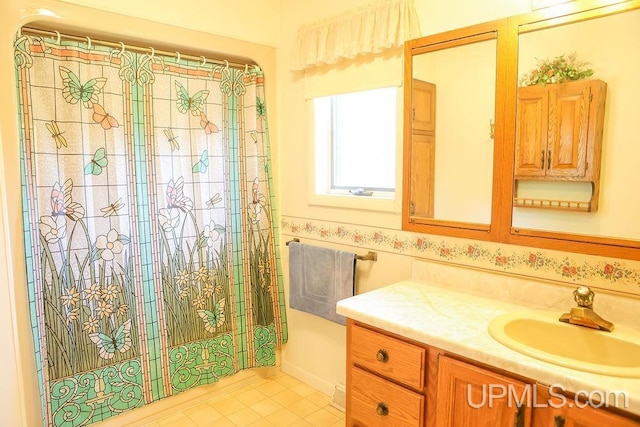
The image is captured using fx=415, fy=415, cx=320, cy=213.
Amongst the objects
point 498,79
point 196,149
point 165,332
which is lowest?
point 165,332

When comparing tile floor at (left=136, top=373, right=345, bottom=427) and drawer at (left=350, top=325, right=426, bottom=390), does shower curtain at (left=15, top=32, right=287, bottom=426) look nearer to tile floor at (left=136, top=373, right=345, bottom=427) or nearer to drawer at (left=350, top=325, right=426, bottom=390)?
tile floor at (left=136, top=373, right=345, bottom=427)

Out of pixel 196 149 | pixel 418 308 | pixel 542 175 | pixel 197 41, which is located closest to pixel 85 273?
pixel 196 149

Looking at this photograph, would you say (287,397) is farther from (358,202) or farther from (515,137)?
(515,137)

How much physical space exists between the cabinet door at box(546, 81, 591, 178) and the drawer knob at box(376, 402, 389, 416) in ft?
3.43

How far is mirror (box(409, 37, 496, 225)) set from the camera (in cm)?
169

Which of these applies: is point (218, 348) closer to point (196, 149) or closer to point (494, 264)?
point (196, 149)

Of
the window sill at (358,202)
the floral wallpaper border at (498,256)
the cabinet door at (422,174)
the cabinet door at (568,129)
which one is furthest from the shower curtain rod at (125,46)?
the cabinet door at (568,129)

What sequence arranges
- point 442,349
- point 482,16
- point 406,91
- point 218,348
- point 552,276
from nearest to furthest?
point 442,349, point 552,276, point 482,16, point 406,91, point 218,348

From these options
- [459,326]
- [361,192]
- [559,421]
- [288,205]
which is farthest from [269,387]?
[559,421]

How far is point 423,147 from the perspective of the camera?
1900 mm

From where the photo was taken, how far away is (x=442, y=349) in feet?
4.35

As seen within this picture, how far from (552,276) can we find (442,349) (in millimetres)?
552

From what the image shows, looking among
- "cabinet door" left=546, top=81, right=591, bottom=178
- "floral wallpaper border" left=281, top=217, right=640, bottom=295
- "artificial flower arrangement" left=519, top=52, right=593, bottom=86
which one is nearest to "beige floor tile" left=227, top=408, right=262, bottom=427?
"floral wallpaper border" left=281, top=217, right=640, bottom=295

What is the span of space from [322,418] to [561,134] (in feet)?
5.90
